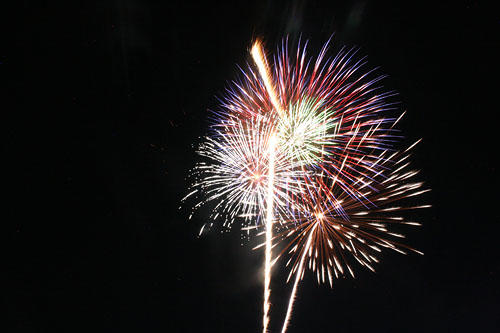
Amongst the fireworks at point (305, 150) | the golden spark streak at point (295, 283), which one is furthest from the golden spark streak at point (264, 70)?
the golden spark streak at point (295, 283)

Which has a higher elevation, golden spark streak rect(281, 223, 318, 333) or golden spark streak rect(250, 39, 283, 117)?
golden spark streak rect(250, 39, 283, 117)

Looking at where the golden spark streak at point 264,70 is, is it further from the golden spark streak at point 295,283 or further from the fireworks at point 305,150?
the golden spark streak at point 295,283

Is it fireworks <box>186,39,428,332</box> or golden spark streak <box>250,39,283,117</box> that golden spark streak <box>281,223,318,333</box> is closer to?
fireworks <box>186,39,428,332</box>

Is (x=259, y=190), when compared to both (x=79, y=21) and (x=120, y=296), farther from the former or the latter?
(x=120, y=296)

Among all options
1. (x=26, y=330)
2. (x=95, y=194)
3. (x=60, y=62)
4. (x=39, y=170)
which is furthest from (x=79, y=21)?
(x=26, y=330)

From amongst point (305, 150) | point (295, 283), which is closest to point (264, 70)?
point (305, 150)

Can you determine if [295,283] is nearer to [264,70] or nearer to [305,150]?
[305,150]

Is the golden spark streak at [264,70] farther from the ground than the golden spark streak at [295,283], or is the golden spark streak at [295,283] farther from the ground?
the golden spark streak at [264,70]

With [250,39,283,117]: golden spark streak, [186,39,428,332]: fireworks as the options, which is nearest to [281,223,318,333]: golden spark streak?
[186,39,428,332]: fireworks

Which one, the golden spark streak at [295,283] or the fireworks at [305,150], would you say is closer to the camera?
the fireworks at [305,150]
